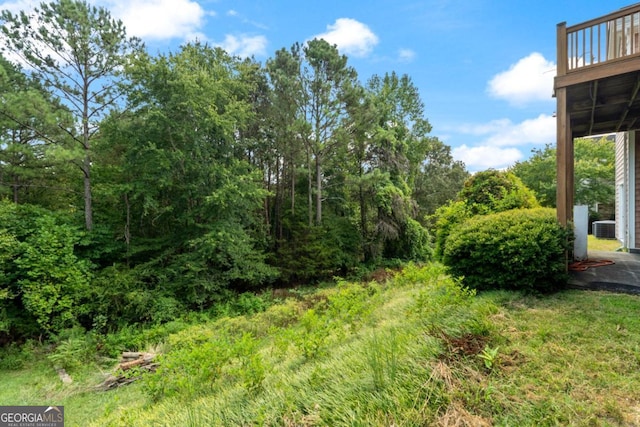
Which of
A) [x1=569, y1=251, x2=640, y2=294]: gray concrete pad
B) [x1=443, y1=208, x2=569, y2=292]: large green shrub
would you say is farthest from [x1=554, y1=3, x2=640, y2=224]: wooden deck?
[x1=569, y1=251, x2=640, y2=294]: gray concrete pad

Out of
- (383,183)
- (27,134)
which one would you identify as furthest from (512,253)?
(27,134)

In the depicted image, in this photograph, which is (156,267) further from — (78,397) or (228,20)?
(228,20)

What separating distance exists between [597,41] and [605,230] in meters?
10.9

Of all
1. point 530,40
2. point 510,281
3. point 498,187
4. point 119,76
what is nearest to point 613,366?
point 510,281

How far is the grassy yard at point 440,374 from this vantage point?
1.69 meters

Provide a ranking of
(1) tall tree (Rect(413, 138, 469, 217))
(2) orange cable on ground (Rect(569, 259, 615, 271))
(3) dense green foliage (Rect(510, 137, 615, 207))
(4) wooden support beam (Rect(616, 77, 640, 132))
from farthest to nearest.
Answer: (1) tall tree (Rect(413, 138, 469, 217)), (3) dense green foliage (Rect(510, 137, 615, 207)), (2) orange cable on ground (Rect(569, 259, 615, 271)), (4) wooden support beam (Rect(616, 77, 640, 132))

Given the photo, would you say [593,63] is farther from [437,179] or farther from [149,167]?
[437,179]

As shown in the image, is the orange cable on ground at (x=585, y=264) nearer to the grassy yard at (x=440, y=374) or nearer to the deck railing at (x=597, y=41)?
the grassy yard at (x=440, y=374)

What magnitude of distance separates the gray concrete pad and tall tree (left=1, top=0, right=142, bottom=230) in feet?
36.2

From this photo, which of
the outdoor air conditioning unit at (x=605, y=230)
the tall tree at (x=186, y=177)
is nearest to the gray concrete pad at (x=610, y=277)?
the tall tree at (x=186, y=177)

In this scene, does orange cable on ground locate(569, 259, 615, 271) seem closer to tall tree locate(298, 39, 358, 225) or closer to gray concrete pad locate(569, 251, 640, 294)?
gray concrete pad locate(569, 251, 640, 294)

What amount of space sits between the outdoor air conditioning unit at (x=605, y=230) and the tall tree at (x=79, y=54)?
17525 millimetres

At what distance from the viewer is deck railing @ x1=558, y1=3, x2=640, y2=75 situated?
3.85 m

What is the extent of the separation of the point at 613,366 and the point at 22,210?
11.2 m
